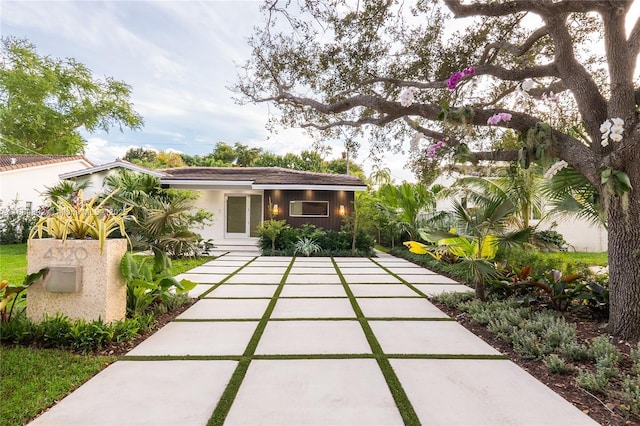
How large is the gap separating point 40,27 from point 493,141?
29.8ft

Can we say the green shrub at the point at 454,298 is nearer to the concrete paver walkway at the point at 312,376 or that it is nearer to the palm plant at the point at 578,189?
the concrete paver walkway at the point at 312,376

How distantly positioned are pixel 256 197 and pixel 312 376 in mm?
13253

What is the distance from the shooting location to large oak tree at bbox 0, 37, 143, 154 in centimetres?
2127

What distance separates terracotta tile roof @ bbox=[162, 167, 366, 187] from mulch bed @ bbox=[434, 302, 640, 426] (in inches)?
411

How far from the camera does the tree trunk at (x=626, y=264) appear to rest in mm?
3336

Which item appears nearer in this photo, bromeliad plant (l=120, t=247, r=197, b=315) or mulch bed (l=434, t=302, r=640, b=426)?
mulch bed (l=434, t=302, r=640, b=426)

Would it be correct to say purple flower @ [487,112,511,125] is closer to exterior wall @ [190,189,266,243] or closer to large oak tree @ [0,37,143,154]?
exterior wall @ [190,189,266,243]

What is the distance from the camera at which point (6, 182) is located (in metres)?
13.1

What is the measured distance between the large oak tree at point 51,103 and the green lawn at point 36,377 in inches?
1054

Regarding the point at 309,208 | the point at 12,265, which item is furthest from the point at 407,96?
the point at 309,208

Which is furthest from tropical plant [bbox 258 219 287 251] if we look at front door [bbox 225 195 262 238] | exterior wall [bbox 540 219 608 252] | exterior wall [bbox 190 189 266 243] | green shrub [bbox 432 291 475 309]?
exterior wall [bbox 540 219 608 252]

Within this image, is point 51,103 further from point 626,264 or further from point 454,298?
point 626,264

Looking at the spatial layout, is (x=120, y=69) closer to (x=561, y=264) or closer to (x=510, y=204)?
(x=510, y=204)

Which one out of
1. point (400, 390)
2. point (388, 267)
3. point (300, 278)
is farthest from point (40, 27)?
point (388, 267)
